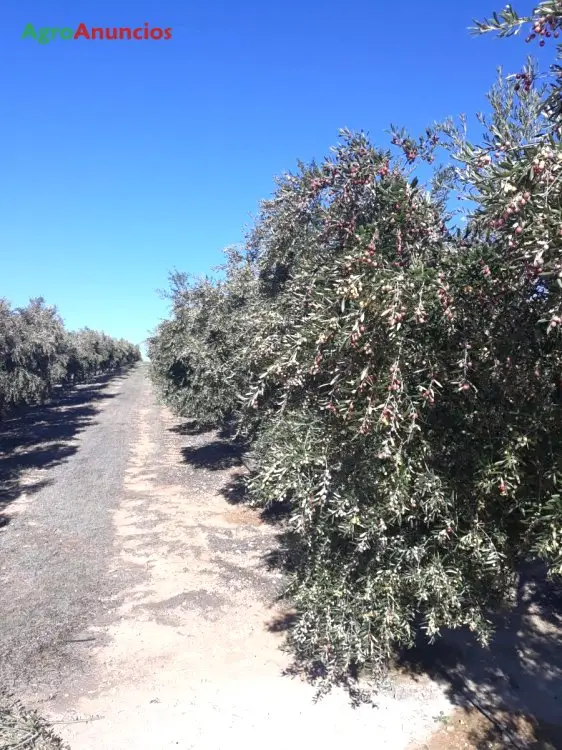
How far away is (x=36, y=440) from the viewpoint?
29719 mm

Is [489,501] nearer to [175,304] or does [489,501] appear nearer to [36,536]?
[36,536]

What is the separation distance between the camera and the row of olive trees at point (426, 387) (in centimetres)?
475

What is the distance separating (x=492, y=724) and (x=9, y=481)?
19884 mm

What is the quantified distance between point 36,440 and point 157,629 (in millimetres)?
23118

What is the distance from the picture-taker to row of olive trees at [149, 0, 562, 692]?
4.75m

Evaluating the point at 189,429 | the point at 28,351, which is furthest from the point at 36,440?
the point at 189,429

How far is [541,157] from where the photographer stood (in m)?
3.68

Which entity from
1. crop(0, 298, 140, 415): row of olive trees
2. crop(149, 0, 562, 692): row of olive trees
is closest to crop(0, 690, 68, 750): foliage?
crop(149, 0, 562, 692): row of olive trees

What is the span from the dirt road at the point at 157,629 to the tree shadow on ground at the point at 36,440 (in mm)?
301

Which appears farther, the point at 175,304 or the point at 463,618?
the point at 175,304

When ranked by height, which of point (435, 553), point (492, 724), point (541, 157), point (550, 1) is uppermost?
point (550, 1)

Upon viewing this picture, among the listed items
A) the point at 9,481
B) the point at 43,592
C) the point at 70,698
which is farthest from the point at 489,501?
the point at 9,481

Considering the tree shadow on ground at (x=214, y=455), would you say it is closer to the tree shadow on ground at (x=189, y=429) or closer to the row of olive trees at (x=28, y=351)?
the tree shadow on ground at (x=189, y=429)

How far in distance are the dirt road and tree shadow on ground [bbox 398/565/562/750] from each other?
22.5 inches
